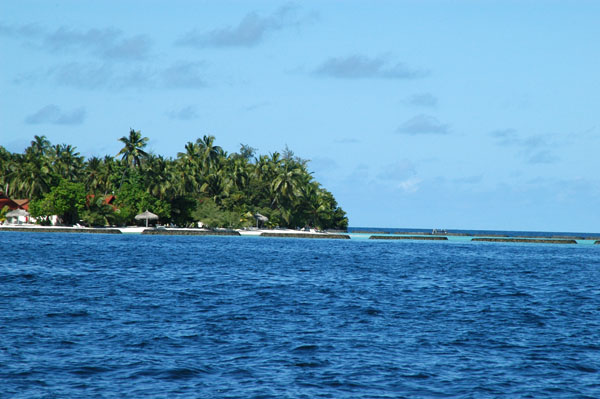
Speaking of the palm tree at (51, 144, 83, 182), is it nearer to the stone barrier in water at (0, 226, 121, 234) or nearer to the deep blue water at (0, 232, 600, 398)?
the stone barrier in water at (0, 226, 121, 234)

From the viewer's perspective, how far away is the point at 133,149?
11381 cm

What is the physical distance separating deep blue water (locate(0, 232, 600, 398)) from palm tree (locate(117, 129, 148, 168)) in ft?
247

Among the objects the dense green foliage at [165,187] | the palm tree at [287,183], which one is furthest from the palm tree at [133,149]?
the palm tree at [287,183]

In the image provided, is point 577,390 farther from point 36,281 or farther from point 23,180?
point 23,180

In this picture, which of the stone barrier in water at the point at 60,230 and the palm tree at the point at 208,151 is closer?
the stone barrier in water at the point at 60,230

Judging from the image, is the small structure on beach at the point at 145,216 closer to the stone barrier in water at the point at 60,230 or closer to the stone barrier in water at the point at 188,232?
the stone barrier in water at the point at 188,232

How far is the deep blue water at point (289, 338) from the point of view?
47.5 ft

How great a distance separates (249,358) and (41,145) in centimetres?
14017

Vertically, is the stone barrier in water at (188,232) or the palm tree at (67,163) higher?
the palm tree at (67,163)

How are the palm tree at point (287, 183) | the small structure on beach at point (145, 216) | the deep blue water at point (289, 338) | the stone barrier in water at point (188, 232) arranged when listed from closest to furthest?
1. the deep blue water at point (289, 338)
2. the small structure on beach at point (145, 216)
3. the stone barrier in water at point (188, 232)
4. the palm tree at point (287, 183)

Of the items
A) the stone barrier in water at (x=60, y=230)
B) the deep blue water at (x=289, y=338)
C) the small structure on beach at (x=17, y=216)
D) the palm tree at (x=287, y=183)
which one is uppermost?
the palm tree at (x=287, y=183)

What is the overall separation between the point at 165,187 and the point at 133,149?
10.0m

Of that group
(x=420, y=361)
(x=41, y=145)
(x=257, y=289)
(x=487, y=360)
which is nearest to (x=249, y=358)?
(x=420, y=361)

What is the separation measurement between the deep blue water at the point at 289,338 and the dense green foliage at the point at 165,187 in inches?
2763
